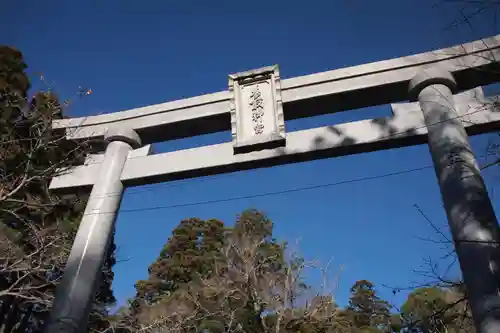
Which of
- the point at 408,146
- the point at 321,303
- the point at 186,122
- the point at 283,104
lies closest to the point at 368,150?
the point at 408,146

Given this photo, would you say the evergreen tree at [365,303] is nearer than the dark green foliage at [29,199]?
No

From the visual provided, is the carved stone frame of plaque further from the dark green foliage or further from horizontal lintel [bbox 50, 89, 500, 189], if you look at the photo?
the dark green foliage

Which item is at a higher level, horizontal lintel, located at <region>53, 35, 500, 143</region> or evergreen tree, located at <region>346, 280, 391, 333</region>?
evergreen tree, located at <region>346, 280, 391, 333</region>

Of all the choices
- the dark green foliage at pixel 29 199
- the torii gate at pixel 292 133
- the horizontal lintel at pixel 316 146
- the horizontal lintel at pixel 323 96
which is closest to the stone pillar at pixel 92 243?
the torii gate at pixel 292 133

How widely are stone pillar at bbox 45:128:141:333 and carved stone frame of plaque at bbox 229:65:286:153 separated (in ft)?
5.35

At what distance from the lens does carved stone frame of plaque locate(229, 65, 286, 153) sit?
17.3 feet

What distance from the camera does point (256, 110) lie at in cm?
556

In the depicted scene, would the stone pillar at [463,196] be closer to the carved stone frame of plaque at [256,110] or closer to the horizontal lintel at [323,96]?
the horizontal lintel at [323,96]

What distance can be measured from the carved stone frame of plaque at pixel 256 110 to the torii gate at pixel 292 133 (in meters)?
0.01

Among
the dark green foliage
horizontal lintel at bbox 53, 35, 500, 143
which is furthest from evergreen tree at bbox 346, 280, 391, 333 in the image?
horizontal lintel at bbox 53, 35, 500, 143

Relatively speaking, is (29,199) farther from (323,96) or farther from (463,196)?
(463,196)

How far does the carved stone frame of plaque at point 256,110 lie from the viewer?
5281mm

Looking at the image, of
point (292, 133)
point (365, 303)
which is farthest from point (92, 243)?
point (365, 303)

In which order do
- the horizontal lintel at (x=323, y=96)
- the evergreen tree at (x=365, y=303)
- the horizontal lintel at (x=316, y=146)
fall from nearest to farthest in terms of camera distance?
the horizontal lintel at (x=316, y=146), the horizontal lintel at (x=323, y=96), the evergreen tree at (x=365, y=303)
